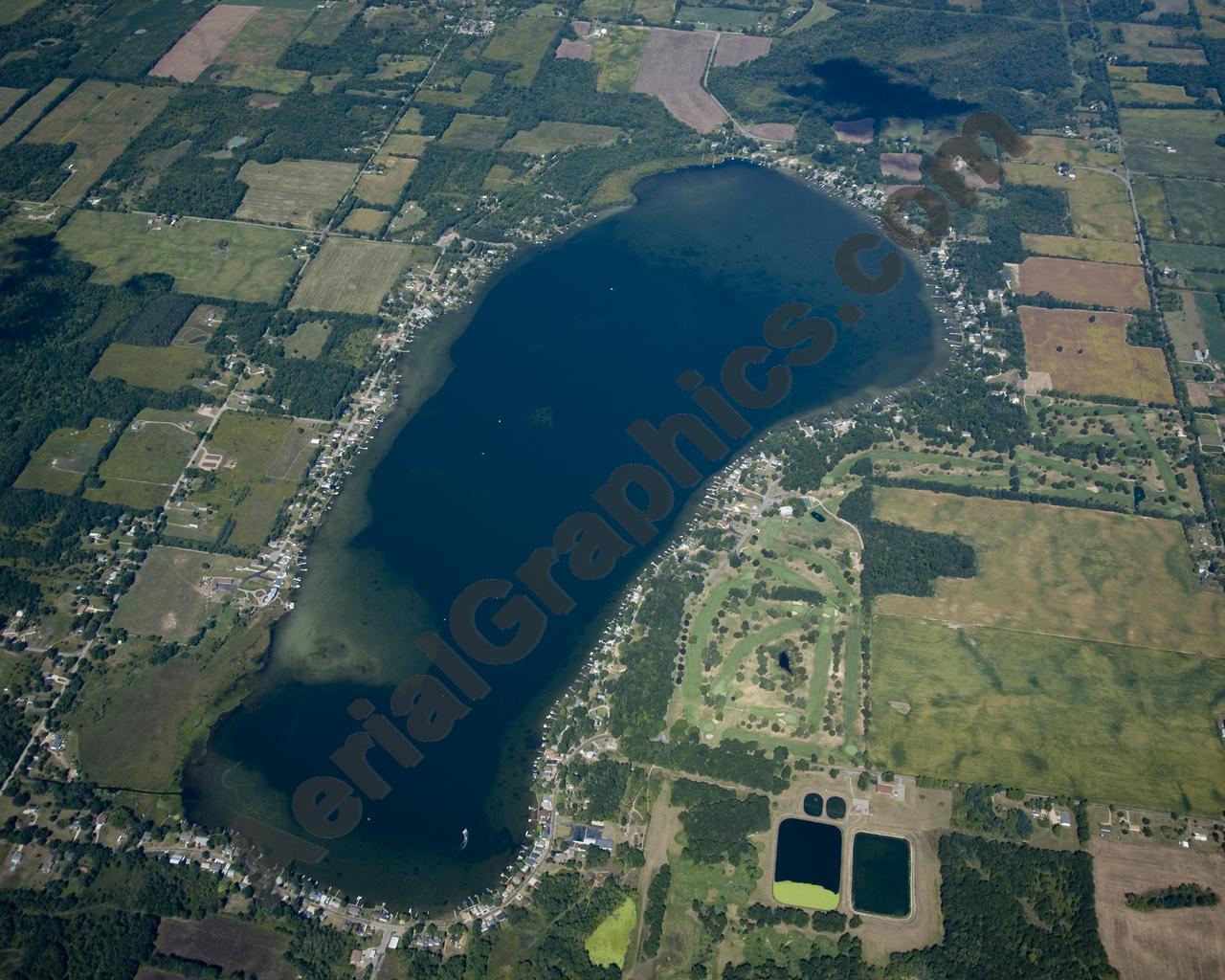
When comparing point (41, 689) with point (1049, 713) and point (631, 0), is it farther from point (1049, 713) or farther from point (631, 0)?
point (631, 0)

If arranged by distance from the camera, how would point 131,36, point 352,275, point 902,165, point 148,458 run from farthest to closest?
point 131,36 < point 902,165 < point 352,275 < point 148,458

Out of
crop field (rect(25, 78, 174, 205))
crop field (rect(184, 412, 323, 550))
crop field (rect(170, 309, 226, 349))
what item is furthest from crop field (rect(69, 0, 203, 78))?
crop field (rect(184, 412, 323, 550))

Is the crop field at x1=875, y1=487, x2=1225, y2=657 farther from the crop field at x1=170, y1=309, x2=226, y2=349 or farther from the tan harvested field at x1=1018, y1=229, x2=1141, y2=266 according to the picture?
the crop field at x1=170, y1=309, x2=226, y2=349

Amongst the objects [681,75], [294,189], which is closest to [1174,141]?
[681,75]

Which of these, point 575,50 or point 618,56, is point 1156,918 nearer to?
point 618,56

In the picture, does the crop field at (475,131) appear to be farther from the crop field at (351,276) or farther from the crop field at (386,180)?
the crop field at (351,276)
